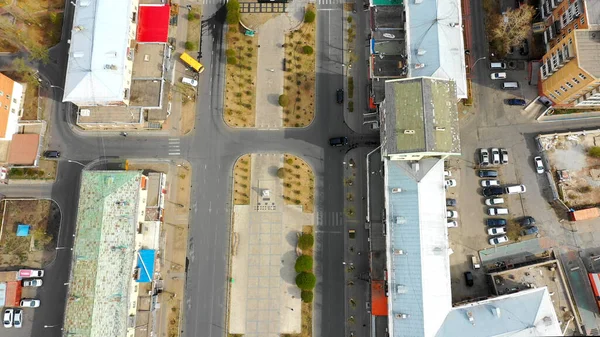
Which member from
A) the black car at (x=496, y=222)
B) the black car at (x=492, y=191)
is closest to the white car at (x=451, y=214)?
the black car at (x=496, y=222)

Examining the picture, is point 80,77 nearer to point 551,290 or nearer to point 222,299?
point 222,299

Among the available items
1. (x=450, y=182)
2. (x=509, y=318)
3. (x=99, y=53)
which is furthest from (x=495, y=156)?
(x=99, y=53)

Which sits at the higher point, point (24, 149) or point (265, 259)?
point (24, 149)

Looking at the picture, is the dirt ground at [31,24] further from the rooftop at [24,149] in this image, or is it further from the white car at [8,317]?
the white car at [8,317]

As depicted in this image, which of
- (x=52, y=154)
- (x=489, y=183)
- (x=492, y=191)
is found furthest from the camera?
(x=52, y=154)

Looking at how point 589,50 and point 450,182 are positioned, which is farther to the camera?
point 450,182

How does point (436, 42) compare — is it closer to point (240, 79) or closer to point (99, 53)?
point (240, 79)
